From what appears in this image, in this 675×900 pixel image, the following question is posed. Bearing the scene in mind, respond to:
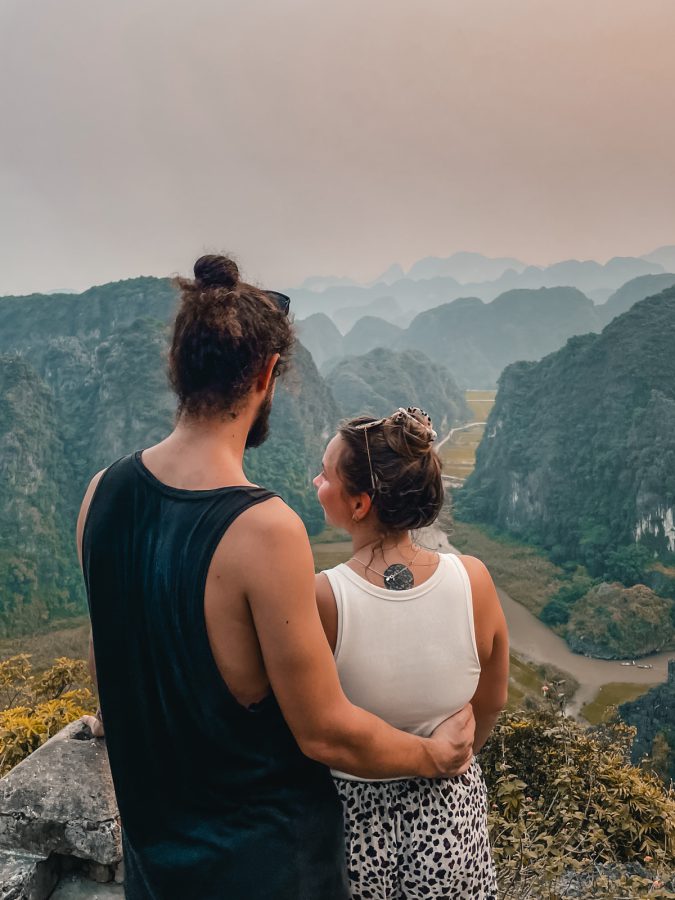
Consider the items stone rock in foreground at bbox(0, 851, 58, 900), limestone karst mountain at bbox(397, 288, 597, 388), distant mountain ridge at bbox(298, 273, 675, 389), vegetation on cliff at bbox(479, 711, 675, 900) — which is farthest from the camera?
limestone karst mountain at bbox(397, 288, 597, 388)

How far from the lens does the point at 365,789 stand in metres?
1.32

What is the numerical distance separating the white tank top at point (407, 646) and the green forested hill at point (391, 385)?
79136 mm

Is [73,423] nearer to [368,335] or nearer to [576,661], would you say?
Answer: [576,661]

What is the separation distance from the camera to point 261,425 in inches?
49.6

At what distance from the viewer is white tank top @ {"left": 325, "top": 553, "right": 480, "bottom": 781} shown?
1288 mm

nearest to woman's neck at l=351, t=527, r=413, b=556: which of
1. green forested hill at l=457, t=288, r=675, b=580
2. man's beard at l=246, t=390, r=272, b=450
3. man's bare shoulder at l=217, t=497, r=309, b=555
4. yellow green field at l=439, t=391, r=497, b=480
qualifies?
man's beard at l=246, t=390, r=272, b=450

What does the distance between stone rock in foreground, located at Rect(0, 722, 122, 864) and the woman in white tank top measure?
31.5 inches

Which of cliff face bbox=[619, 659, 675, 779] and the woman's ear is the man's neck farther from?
cliff face bbox=[619, 659, 675, 779]

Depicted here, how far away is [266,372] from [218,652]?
46 centimetres

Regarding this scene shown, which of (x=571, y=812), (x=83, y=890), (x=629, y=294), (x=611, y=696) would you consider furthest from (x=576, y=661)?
(x=629, y=294)

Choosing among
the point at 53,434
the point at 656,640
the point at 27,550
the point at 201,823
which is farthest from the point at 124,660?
the point at 53,434

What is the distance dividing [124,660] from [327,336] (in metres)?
167

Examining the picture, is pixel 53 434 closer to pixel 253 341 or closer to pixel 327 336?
pixel 253 341

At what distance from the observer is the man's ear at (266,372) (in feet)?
3.85
